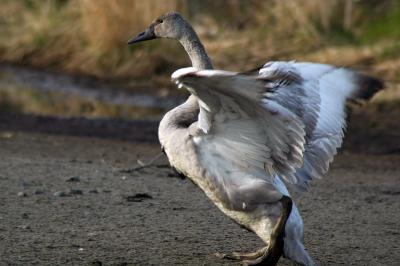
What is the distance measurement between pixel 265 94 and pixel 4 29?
505 inches

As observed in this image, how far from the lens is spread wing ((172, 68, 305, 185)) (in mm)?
5695

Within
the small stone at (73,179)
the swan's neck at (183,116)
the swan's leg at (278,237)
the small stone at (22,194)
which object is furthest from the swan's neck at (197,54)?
the small stone at (73,179)

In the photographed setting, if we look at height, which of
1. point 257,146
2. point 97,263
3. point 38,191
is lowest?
point 38,191

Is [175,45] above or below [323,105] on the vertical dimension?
below

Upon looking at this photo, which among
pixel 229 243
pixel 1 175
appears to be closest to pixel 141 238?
pixel 229 243

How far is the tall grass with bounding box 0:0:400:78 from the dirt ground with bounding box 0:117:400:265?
505 centimetres

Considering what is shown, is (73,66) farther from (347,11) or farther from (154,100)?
(347,11)

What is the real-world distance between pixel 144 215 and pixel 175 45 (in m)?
8.62

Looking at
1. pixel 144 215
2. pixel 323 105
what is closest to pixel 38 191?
pixel 144 215

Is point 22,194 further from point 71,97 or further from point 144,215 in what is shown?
point 71,97

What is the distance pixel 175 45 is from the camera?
1608 cm

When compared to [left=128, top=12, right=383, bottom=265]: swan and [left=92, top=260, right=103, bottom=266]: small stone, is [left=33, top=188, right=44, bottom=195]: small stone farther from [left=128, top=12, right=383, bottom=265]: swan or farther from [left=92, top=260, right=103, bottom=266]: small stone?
[left=128, top=12, right=383, bottom=265]: swan

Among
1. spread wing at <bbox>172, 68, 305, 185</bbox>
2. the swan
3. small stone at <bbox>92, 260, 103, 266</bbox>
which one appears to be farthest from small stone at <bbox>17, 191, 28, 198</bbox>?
spread wing at <bbox>172, 68, 305, 185</bbox>

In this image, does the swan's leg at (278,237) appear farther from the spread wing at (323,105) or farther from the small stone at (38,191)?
the small stone at (38,191)
